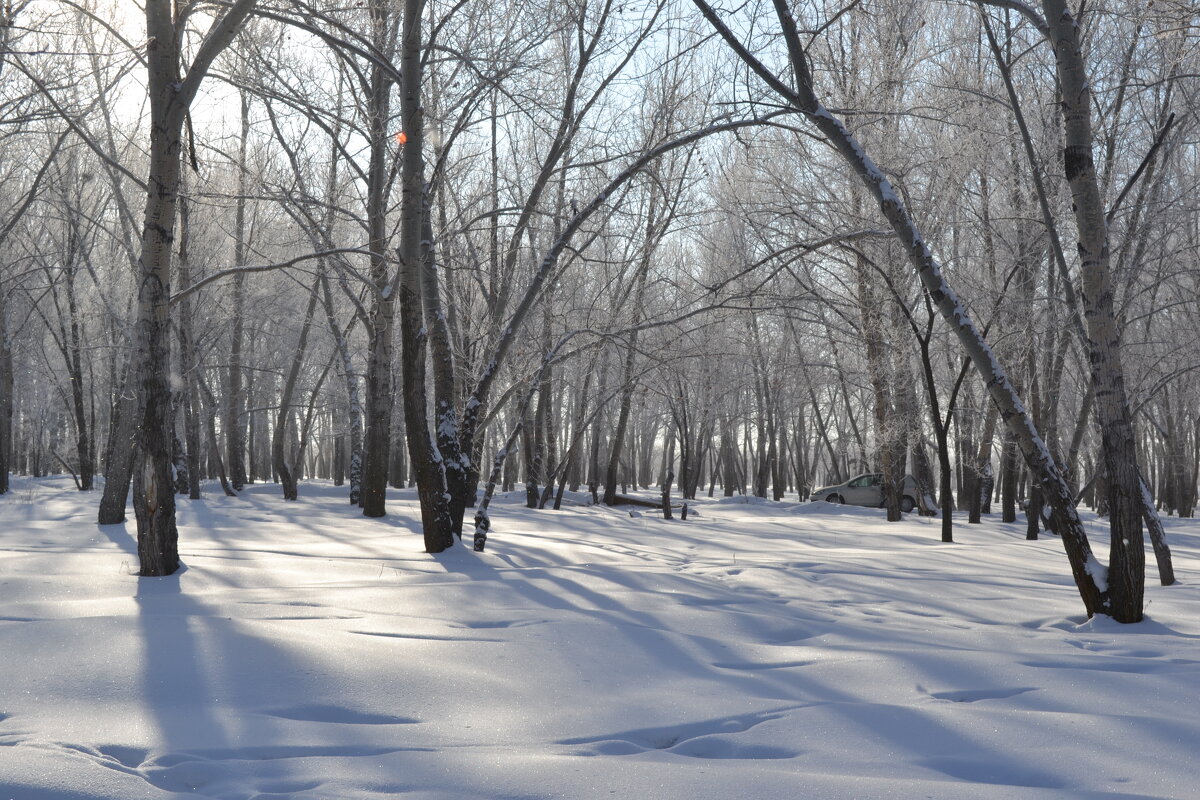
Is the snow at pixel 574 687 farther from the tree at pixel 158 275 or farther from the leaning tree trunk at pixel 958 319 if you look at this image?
the tree at pixel 158 275

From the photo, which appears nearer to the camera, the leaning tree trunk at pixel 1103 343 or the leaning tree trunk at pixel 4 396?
the leaning tree trunk at pixel 1103 343

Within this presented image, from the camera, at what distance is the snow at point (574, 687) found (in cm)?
232

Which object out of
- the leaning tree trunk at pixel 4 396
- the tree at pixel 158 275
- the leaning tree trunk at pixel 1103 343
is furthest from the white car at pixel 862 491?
the tree at pixel 158 275

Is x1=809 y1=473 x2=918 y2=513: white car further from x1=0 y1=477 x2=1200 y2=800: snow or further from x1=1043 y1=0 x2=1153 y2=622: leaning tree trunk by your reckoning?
x1=1043 y1=0 x2=1153 y2=622: leaning tree trunk

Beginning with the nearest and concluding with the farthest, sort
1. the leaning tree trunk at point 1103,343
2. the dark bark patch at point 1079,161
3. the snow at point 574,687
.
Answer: the snow at point 574,687 → the leaning tree trunk at point 1103,343 → the dark bark patch at point 1079,161

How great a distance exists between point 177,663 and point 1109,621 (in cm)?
470

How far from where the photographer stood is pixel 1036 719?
9.39 feet

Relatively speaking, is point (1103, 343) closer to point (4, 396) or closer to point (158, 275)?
point (158, 275)

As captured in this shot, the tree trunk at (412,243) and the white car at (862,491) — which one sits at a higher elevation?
the tree trunk at (412,243)

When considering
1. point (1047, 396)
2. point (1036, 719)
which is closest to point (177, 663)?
point (1036, 719)

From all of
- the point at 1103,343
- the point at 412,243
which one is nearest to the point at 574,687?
the point at 1103,343

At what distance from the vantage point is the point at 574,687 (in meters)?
3.29

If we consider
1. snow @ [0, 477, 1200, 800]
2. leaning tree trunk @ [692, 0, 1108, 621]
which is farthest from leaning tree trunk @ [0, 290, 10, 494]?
leaning tree trunk @ [692, 0, 1108, 621]

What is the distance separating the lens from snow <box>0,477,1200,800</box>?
7.61 feet
